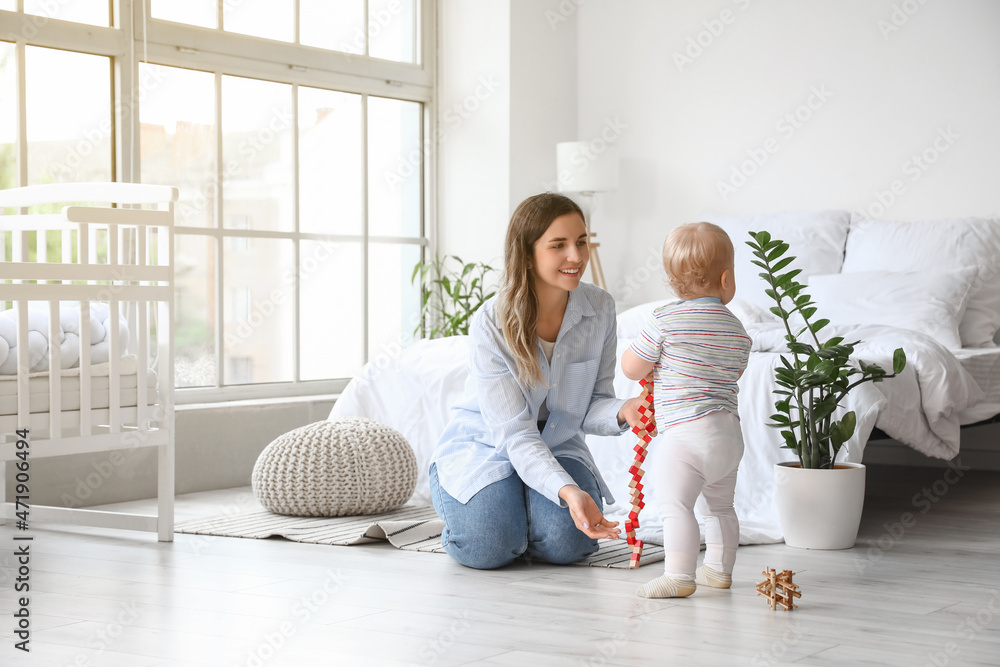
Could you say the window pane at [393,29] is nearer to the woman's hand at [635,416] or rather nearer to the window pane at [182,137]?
the window pane at [182,137]

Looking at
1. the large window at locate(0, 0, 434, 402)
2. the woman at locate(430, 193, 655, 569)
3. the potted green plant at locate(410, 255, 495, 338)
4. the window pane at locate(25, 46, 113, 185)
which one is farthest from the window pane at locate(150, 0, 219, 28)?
the woman at locate(430, 193, 655, 569)

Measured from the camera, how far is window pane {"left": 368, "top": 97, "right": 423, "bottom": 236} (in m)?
4.79

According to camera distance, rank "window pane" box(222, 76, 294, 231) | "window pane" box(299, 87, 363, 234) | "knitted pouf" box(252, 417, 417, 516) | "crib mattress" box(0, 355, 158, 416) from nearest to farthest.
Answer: "crib mattress" box(0, 355, 158, 416)
"knitted pouf" box(252, 417, 417, 516)
"window pane" box(222, 76, 294, 231)
"window pane" box(299, 87, 363, 234)

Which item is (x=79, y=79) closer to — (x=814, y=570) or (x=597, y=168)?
(x=597, y=168)

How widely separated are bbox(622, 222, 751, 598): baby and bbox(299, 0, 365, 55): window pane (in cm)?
278

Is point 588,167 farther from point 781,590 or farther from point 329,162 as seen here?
point 781,590

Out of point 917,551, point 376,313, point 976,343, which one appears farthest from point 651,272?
point 917,551

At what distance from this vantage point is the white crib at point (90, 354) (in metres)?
2.60

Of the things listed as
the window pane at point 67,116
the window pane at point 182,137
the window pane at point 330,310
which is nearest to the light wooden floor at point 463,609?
the window pane at point 67,116

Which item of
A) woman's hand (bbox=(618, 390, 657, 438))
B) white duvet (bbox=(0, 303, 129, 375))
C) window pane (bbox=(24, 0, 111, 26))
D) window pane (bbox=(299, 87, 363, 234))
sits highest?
window pane (bbox=(24, 0, 111, 26))

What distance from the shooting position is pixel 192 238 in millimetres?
4043

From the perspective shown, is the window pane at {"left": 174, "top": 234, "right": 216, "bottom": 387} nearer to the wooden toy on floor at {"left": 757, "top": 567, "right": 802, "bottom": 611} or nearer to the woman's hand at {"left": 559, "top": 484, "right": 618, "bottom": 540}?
the woman's hand at {"left": 559, "top": 484, "right": 618, "bottom": 540}

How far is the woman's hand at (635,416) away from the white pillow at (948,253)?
2033 millimetres

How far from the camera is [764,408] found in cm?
287
